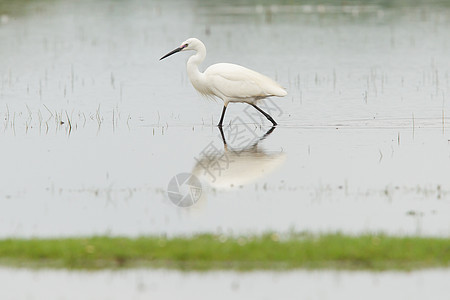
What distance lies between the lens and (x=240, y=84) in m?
18.1

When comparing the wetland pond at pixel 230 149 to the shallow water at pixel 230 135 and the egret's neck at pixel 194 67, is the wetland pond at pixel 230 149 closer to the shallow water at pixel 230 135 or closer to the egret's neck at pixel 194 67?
the shallow water at pixel 230 135

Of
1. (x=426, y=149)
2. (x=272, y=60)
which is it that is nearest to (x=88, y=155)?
(x=426, y=149)

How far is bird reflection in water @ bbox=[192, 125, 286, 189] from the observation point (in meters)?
13.3

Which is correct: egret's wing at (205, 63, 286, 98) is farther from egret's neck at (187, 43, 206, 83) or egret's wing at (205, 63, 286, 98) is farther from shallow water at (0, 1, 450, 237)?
shallow water at (0, 1, 450, 237)

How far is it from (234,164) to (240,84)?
12.5ft

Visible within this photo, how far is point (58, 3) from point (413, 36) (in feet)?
76.8

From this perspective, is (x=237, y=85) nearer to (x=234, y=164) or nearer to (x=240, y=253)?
(x=234, y=164)

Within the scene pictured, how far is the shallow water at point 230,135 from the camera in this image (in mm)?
11312

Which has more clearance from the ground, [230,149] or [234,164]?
[230,149]

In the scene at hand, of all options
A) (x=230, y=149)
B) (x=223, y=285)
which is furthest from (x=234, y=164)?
(x=223, y=285)

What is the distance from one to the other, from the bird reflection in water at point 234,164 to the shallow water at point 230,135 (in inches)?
1.5

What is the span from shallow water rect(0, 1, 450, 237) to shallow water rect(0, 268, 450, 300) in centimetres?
160

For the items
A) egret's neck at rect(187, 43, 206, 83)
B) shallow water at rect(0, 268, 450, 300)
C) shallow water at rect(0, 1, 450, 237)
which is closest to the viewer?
shallow water at rect(0, 268, 450, 300)

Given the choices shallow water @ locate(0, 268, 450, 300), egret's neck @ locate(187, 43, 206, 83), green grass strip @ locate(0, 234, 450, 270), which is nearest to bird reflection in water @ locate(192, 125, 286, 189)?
egret's neck @ locate(187, 43, 206, 83)
